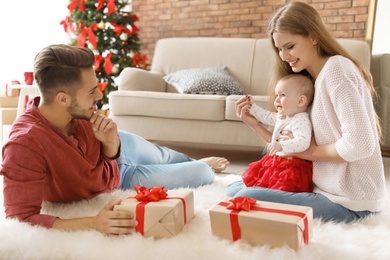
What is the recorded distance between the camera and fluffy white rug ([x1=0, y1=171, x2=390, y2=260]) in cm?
132

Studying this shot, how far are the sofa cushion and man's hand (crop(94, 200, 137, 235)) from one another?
1820 millimetres

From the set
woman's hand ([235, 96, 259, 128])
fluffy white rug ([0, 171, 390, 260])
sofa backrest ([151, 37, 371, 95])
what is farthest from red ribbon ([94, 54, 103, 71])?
fluffy white rug ([0, 171, 390, 260])

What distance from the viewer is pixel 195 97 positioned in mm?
3236

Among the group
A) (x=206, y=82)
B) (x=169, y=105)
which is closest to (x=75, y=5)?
(x=206, y=82)

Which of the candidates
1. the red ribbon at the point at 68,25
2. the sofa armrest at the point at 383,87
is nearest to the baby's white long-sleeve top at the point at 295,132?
the sofa armrest at the point at 383,87

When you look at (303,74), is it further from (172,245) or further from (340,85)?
(172,245)

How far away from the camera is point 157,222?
4.72 feet

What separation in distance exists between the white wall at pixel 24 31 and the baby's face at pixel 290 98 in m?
3.82

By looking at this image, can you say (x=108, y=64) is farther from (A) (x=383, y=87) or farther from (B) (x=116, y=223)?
(B) (x=116, y=223)

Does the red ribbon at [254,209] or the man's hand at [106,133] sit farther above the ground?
the man's hand at [106,133]

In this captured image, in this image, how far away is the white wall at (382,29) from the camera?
397 centimetres

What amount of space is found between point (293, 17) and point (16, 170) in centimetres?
108

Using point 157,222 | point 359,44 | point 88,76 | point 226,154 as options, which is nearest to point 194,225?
point 157,222

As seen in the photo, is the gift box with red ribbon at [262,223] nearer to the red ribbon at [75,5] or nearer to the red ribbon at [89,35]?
the red ribbon at [89,35]
